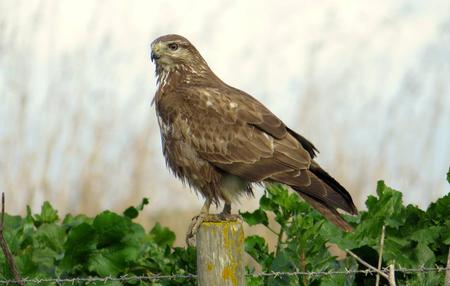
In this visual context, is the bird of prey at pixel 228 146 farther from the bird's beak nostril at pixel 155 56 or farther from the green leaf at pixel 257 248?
the bird's beak nostril at pixel 155 56

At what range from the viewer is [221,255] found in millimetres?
4336

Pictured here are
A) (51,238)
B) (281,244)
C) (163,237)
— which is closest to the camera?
(281,244)

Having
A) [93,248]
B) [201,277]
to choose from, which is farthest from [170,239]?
[201,277]

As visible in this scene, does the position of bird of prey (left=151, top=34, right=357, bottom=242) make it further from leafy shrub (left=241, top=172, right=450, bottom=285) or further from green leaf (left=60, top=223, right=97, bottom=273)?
green leaf (left=60, top=223, right=97, bottom=273)

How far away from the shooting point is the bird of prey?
208 inches

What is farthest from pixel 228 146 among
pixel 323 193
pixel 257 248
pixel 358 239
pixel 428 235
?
pixel 428 235

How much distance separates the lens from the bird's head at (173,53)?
6270 millimetres

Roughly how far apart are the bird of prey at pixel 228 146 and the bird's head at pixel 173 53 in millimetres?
449

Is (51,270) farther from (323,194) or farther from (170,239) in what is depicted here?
(323,194)

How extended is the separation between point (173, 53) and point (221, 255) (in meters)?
2.28

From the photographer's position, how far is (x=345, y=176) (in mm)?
9922

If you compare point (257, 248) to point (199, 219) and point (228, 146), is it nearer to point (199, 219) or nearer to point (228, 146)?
point (199, 219)

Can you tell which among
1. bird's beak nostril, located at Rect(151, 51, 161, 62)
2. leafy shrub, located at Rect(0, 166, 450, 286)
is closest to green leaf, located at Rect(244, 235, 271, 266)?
leafy shrub, located at Rect(0, 166, 450, 286)

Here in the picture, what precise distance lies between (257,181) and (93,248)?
1.14m
